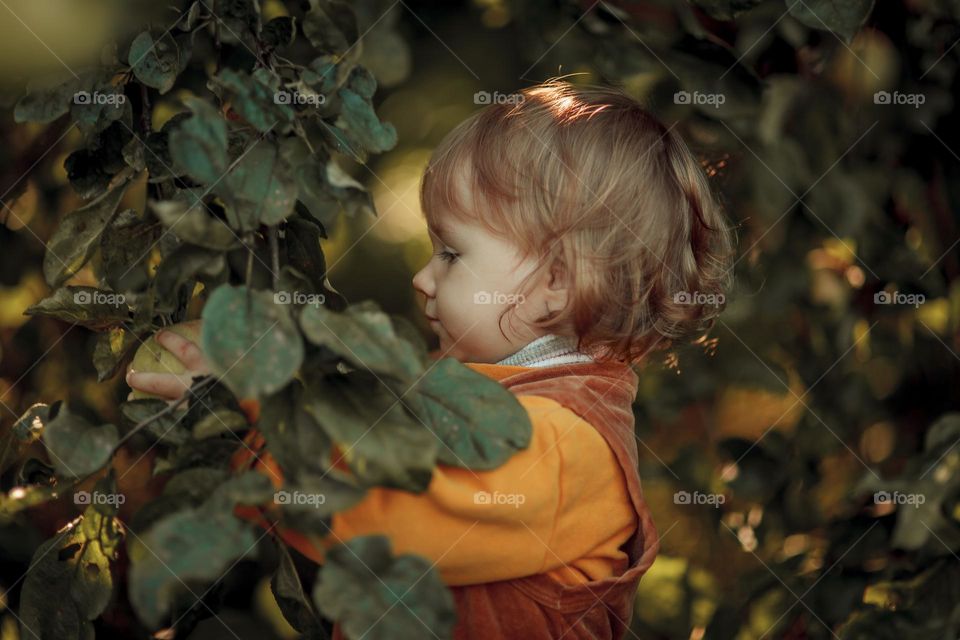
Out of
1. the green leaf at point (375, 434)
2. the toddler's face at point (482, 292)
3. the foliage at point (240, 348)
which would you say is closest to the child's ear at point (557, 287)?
the toddler's face at point (482, 292)

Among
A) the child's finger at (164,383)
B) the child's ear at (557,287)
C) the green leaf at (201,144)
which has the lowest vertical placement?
the child's ear at (557,287)

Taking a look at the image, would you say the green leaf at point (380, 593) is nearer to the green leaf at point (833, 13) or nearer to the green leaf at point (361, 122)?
the green leaf at point (361, 122)

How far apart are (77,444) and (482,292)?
0.36 meters

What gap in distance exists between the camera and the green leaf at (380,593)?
0.54 meters

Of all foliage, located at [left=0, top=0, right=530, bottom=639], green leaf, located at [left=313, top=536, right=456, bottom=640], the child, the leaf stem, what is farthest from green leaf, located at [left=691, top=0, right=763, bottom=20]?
green leaf, located at [left=313, top=536, right=456, bottom=640]

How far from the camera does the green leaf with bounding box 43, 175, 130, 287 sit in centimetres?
73

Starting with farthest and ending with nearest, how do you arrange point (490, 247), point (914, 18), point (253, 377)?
point (914, 18), point (490, 247), point (253, 377)

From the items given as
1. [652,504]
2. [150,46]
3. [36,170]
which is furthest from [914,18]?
[36,170]

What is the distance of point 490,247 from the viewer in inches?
34.2

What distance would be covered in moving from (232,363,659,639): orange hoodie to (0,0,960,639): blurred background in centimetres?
33

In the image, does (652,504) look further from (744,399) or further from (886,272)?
(886,272)

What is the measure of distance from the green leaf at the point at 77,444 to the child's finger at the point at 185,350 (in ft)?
0.38

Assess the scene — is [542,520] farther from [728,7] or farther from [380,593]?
[728,7]

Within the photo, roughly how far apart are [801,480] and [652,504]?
25 cm
